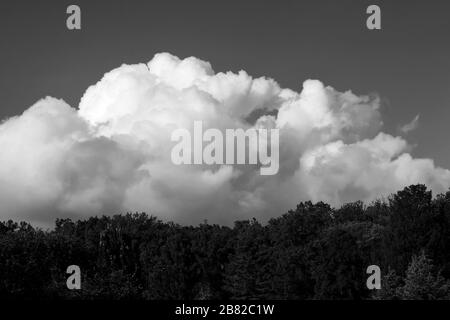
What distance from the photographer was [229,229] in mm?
129375

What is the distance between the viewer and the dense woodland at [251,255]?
305ft

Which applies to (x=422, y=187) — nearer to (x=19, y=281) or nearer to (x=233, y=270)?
(x=233, y=270)

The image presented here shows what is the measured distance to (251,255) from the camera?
118 m

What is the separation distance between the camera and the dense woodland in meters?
93.1

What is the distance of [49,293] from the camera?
291 feet

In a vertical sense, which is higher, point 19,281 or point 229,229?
point 229,229

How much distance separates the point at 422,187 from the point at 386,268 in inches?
437

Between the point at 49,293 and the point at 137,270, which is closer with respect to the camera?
the point at 49,293

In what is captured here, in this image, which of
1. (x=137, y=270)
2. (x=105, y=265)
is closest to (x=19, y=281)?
(x=105, y=265)
